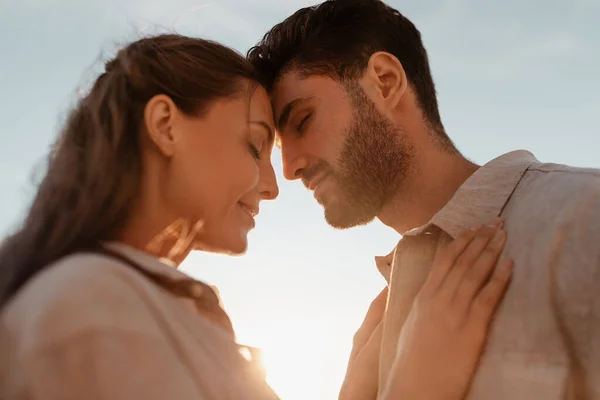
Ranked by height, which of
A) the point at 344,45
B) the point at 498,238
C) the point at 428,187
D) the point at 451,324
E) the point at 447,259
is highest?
the point at 344,45

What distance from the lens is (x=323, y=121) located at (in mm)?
3604

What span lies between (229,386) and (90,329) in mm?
416

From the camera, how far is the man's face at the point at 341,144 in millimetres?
3553

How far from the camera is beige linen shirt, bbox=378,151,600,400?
2219 millimetres

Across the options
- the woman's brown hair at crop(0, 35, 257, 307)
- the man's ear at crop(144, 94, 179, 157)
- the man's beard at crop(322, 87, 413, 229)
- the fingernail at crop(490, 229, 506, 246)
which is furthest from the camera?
the man's beard at crop(322, 87, 413, 229)

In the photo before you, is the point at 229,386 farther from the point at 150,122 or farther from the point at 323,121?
the point at 323,121

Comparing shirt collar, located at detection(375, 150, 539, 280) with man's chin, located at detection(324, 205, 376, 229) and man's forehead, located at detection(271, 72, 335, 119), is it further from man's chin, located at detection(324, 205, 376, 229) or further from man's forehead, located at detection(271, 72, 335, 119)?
man's forehead, located at detection(271, 72, 335, 119)

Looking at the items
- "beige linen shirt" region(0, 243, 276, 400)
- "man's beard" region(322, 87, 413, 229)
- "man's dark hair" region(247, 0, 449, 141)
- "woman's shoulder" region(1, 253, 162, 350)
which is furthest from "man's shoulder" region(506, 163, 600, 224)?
"woman's shoulder" region(1, 253, 162, 350)

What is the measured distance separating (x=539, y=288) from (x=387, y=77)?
1743mm

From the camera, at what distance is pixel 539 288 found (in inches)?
92.4

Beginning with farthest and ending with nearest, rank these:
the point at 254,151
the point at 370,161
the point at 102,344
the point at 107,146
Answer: the point at 370,161, the point at 254,151, the point at 107,146, the point at 102,344

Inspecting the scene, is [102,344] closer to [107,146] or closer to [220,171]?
[107,146]

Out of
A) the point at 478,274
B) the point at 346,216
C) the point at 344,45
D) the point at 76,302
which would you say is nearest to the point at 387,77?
the point at 344,45

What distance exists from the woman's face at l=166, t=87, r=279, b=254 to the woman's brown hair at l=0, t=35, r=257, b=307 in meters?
0.08
